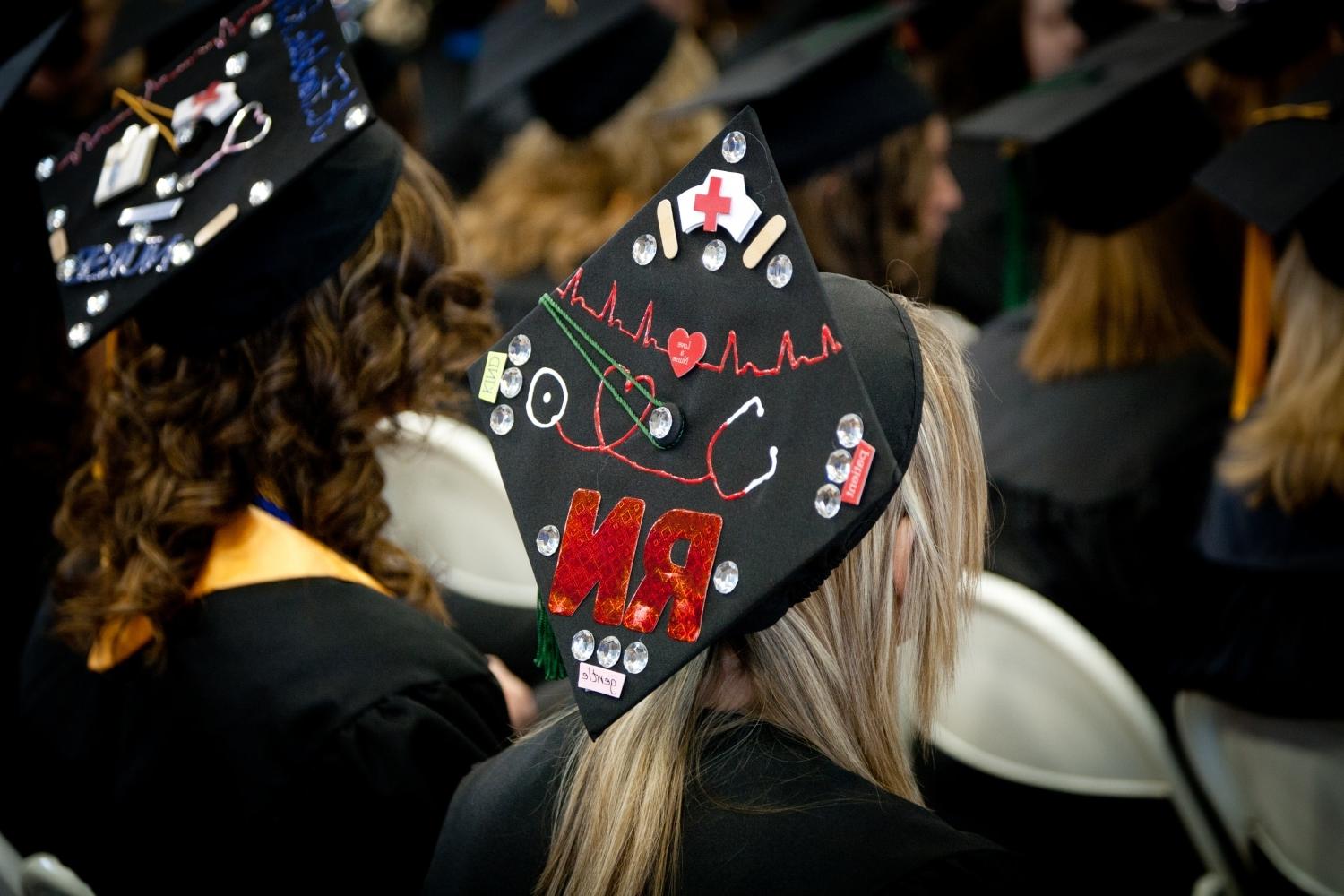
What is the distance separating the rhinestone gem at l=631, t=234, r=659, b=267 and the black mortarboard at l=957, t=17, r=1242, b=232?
5.26 ft

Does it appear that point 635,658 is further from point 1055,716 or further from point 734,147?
point 1055,716

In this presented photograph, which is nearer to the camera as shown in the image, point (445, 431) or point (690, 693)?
Result: point (690, 693)

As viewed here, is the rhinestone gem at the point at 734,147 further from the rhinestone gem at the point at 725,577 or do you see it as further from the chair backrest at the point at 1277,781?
the chair backrest at the point at 1277,781

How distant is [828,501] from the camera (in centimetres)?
95

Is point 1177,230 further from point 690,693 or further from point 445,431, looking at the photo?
point 690,693

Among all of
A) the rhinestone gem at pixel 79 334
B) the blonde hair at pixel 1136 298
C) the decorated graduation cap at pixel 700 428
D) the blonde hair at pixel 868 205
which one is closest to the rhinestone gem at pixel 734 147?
the decorated graduation cap at pixel 700 428

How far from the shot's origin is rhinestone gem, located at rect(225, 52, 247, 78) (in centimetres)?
160

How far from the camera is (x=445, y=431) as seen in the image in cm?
222

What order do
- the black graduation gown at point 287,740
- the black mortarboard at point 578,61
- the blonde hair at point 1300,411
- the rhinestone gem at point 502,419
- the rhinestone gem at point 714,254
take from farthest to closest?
the black mortarboard at point 578,61 < the blonde hair at point 1300,411 < the black graduation gown at point 287,740 < the rhinestone gem at point 502,419 < the rhinestone gem at point 714,254

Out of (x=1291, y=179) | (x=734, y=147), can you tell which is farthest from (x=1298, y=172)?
(x=734, y=147)

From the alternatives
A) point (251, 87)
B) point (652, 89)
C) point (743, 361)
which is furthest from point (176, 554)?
point (652, 89)

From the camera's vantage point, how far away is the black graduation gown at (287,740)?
55.7 inches

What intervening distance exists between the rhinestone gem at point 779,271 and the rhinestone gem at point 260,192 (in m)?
0.72

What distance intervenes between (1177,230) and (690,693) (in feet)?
6.16
